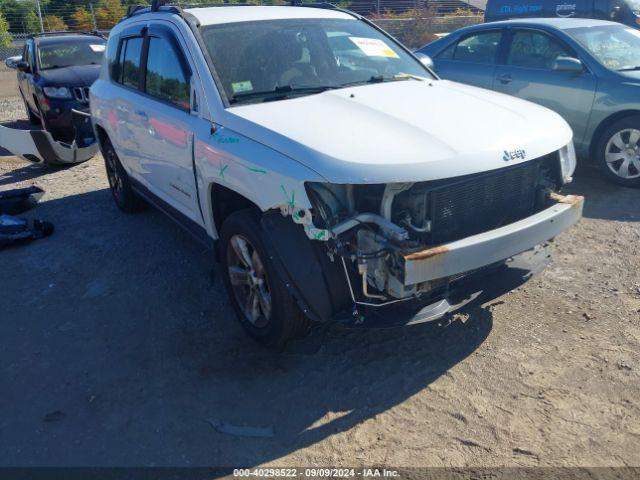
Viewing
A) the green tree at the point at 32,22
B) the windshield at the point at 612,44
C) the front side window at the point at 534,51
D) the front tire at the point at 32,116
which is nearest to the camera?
the windshield at the point at 612,44

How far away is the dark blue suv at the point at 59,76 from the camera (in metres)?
9.16

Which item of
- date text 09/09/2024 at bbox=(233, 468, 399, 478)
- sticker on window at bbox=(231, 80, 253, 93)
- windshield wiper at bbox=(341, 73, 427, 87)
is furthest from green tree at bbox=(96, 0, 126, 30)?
date text 09/09/2024 at bbox=(233, 468, 399, 478)

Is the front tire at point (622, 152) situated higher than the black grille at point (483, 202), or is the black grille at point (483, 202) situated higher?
the black grille at point (483, 202)

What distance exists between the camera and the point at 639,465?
2.65 metres

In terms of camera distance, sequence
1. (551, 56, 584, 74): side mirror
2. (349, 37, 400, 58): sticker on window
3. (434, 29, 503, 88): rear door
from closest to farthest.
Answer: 1. (349, 37, 400, 58): sticker on window
2. (551, 56, 584, 74): side mirror
3. (434, 29, 503, 88): rear door

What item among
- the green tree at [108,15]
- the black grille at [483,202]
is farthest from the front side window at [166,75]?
the green tree at [108,15]

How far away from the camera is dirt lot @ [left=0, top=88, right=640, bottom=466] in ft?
9.38

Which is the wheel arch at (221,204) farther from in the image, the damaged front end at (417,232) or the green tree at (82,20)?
the green tree at (82,20)

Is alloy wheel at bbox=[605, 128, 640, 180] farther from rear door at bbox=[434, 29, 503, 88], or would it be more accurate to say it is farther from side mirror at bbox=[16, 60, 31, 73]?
side mirror at bbox=[16, 60, 31, 73]

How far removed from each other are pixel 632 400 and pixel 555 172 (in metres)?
1.40

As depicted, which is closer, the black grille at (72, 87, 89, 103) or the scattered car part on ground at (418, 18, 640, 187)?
the scattered car part on ground at (418, 18, 640, 187)

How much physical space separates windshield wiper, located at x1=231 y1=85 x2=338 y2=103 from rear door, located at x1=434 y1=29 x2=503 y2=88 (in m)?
4.05

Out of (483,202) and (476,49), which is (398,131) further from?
(476,49)

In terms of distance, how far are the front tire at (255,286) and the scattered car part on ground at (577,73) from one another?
452 centimetres
